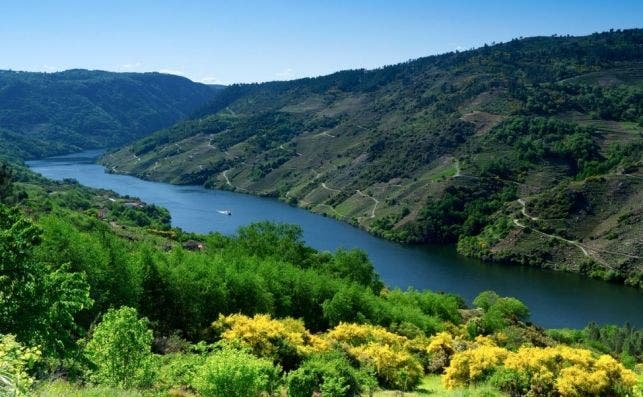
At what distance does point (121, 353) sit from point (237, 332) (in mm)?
13933

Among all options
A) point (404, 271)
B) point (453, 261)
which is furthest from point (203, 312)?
point (453, 261)

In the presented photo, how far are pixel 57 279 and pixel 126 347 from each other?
12.0 ft

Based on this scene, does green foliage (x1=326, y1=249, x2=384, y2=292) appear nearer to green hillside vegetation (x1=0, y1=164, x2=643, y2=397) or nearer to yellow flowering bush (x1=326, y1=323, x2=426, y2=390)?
green hillside vegetation (x1=0, y1=164, x2=643, y2=397)

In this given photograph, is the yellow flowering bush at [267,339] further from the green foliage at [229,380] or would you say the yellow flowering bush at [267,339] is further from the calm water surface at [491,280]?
the calm water surface at [491,280]

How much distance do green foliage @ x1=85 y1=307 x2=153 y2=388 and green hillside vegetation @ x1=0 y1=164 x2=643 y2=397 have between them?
5 cm

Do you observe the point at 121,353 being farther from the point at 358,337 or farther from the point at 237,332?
the point at 358,337

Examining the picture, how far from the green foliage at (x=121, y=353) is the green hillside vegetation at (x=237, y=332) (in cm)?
5

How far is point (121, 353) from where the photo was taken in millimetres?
21703

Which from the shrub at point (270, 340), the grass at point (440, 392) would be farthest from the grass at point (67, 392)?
the grass at point (440, 392)

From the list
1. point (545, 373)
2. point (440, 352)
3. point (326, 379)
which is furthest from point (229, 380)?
point (440, 352)

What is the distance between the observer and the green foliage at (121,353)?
70.8 feet

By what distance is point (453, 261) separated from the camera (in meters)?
140

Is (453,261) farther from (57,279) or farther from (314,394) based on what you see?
(57,279)

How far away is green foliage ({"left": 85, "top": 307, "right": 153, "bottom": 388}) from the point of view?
21.6 m
